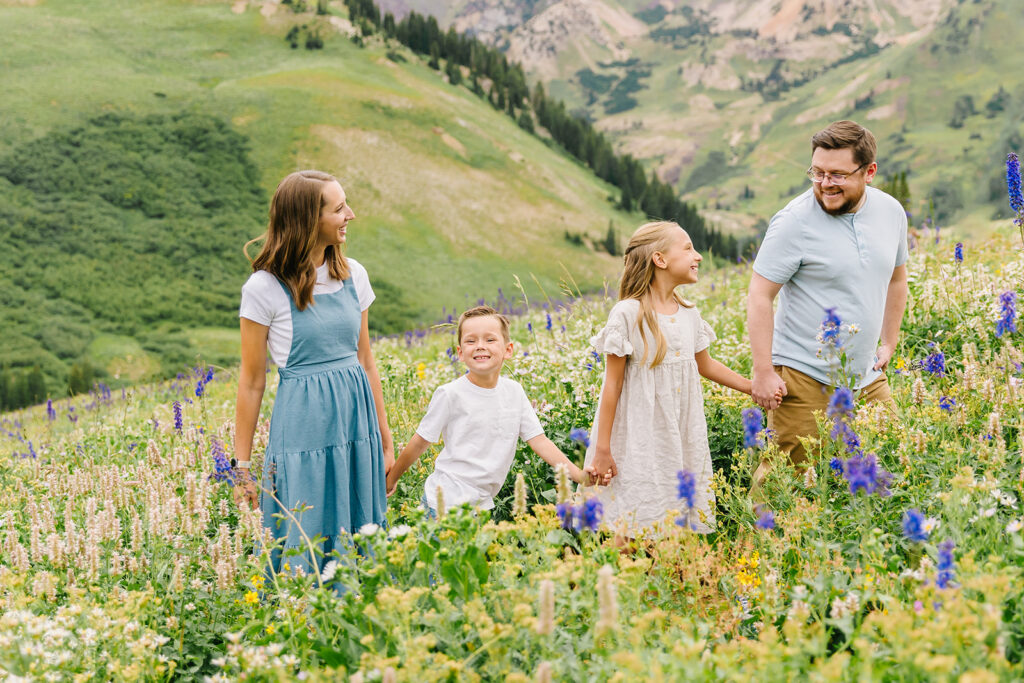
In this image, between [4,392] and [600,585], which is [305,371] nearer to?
[600,585]

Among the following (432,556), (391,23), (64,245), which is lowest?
(64,245)

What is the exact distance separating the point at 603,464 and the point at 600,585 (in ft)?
8.00

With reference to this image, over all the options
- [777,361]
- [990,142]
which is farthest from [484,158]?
[990,142]

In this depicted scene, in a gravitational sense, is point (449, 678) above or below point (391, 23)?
below

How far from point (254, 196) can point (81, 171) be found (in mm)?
12969

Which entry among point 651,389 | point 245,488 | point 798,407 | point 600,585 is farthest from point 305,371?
point 798,407

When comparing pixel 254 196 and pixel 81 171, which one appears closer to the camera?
pixel 81 171

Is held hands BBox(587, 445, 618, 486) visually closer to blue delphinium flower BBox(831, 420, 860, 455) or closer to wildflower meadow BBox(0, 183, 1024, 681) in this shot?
wildflower meadow BBox(0, 183, 1024, 681)

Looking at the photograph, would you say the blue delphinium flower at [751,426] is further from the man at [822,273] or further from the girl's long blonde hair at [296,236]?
the girl's long blonde hair at [296,236]

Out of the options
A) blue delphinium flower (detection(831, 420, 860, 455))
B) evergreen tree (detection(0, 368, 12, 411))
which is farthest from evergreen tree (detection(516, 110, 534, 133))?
blue delphinium flower (detection(831, 420, 860, 455))

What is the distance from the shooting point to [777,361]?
495 centimetres

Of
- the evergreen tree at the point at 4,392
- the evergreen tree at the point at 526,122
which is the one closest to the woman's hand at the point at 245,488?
the evergreen tree at the point at 4,392

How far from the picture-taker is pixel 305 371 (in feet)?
14.0

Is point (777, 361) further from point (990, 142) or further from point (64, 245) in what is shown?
point (990, 142)
